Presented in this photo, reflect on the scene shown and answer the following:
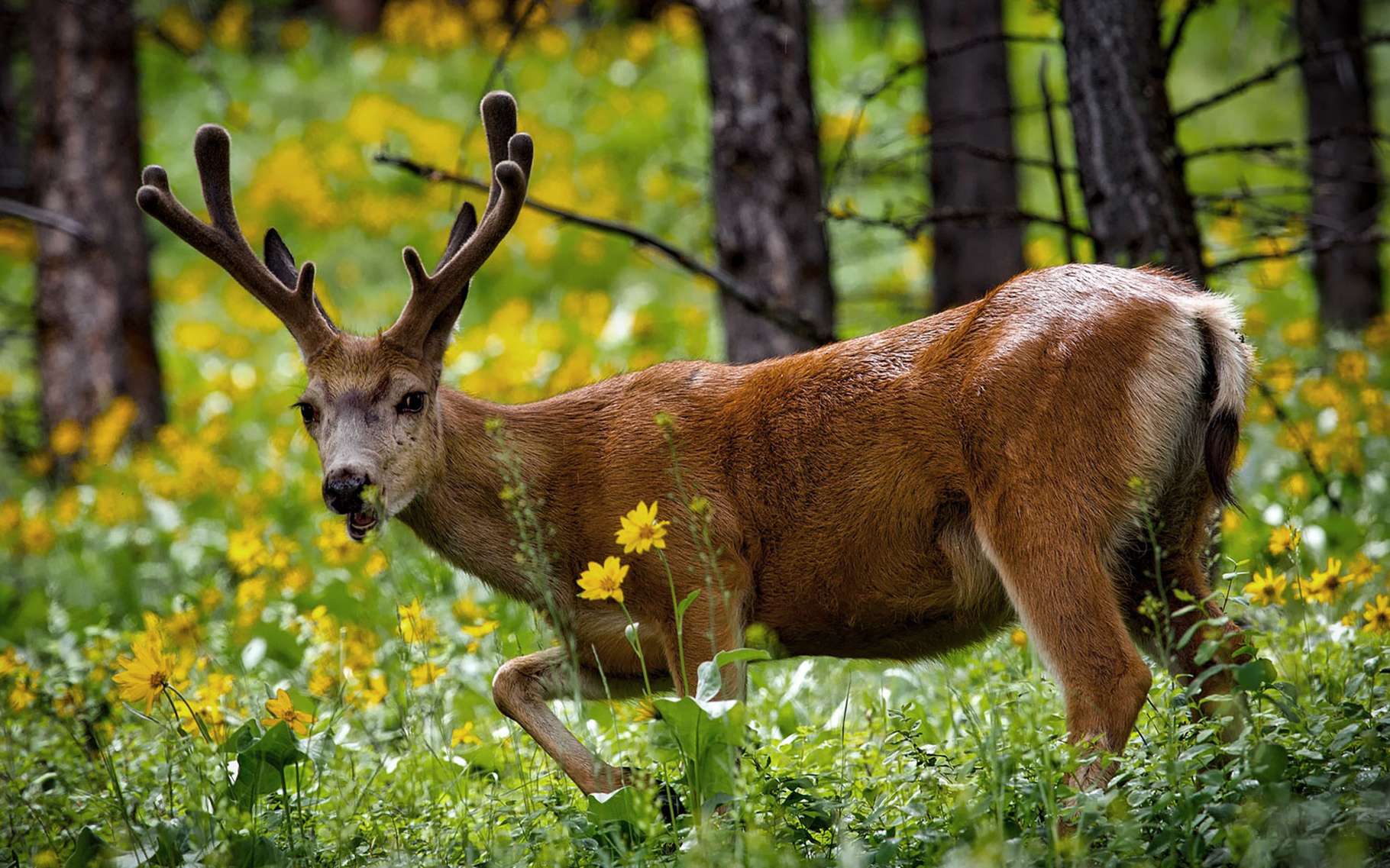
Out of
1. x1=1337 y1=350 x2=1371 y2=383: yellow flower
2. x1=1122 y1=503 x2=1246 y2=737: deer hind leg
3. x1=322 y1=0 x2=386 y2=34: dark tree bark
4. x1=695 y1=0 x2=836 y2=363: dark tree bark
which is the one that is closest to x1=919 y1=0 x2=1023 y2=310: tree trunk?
x1=1337 y1=350 x2=1371 y2=383: yellow flower

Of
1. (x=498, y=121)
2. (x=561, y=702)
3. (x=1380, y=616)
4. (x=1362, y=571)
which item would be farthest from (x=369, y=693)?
(x=1362, y=571)

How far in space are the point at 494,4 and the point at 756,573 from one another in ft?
65.2

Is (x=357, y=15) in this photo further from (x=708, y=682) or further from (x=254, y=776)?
(x=708, y=682)

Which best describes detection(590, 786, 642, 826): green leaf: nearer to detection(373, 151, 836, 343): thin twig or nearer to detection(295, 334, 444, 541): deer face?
detection(295, 334, 444, 541): deer face

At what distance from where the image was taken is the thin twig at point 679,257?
6.41 metres

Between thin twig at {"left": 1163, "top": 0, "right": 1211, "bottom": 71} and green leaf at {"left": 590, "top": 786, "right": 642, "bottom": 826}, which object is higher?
thin twig at {"left": 1163, "top": 0, "right": 1211, "bottom": 71}

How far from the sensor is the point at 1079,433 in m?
4.51

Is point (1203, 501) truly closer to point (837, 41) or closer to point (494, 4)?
point (837, 41)

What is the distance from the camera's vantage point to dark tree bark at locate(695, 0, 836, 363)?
284 inches

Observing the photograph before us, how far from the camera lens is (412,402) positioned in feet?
17.5

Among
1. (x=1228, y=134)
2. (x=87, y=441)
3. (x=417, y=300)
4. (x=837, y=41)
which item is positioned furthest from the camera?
(x=837, y=41)

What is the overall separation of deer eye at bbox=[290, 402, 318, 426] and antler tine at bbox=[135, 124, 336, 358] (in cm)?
21

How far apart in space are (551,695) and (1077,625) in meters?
→ 1.86

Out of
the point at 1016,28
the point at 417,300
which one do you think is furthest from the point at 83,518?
the point at 1016,28
